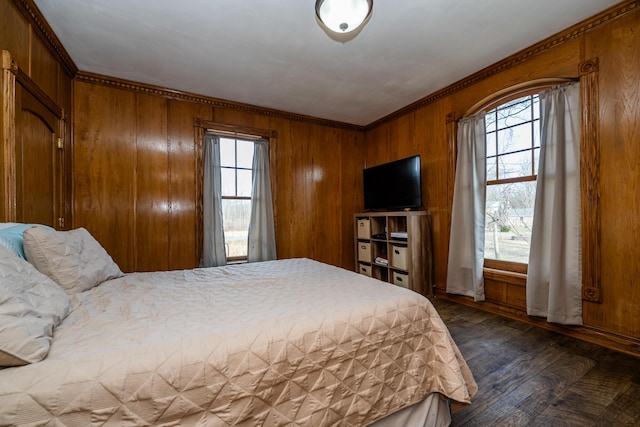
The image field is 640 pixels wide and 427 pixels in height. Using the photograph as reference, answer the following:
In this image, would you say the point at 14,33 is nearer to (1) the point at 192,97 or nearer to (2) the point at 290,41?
(1) the point at 192,97

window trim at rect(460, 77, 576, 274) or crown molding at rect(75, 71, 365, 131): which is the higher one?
crown molding at rect(75, 71, 365, 131)

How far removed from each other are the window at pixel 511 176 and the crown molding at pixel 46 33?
4204mm

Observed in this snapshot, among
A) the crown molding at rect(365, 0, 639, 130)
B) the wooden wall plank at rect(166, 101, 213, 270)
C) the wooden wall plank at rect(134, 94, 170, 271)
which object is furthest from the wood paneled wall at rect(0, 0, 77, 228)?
the crown molding at rect(365, 0, 639, 130)

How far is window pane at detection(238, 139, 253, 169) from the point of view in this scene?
3.82m

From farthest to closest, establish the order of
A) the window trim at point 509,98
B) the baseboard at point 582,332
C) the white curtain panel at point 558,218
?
1. the window trim at point 509,98
2. the white curtain panel at point 558,218
3. the baseboard at point 582,332

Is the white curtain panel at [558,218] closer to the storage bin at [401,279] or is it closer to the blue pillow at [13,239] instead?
the storage bin at [401,279]

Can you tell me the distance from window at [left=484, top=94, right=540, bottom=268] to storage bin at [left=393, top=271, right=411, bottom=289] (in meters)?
0.92

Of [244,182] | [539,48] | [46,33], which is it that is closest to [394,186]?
[539,48]

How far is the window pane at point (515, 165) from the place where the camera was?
272 cm

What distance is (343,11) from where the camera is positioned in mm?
1754

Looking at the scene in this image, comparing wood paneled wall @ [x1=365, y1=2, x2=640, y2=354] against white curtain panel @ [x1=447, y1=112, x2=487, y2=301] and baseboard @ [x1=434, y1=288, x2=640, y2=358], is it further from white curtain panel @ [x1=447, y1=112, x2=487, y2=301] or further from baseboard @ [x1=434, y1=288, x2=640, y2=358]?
white curtain panel @ [x1=447, y1=112, x2=487, y2=301]

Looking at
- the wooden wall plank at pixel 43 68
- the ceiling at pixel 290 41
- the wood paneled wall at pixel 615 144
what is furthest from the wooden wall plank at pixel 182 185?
the wood paneled wall at pixel 615 144

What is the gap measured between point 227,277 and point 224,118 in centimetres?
255

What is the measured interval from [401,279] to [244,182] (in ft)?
8.44
